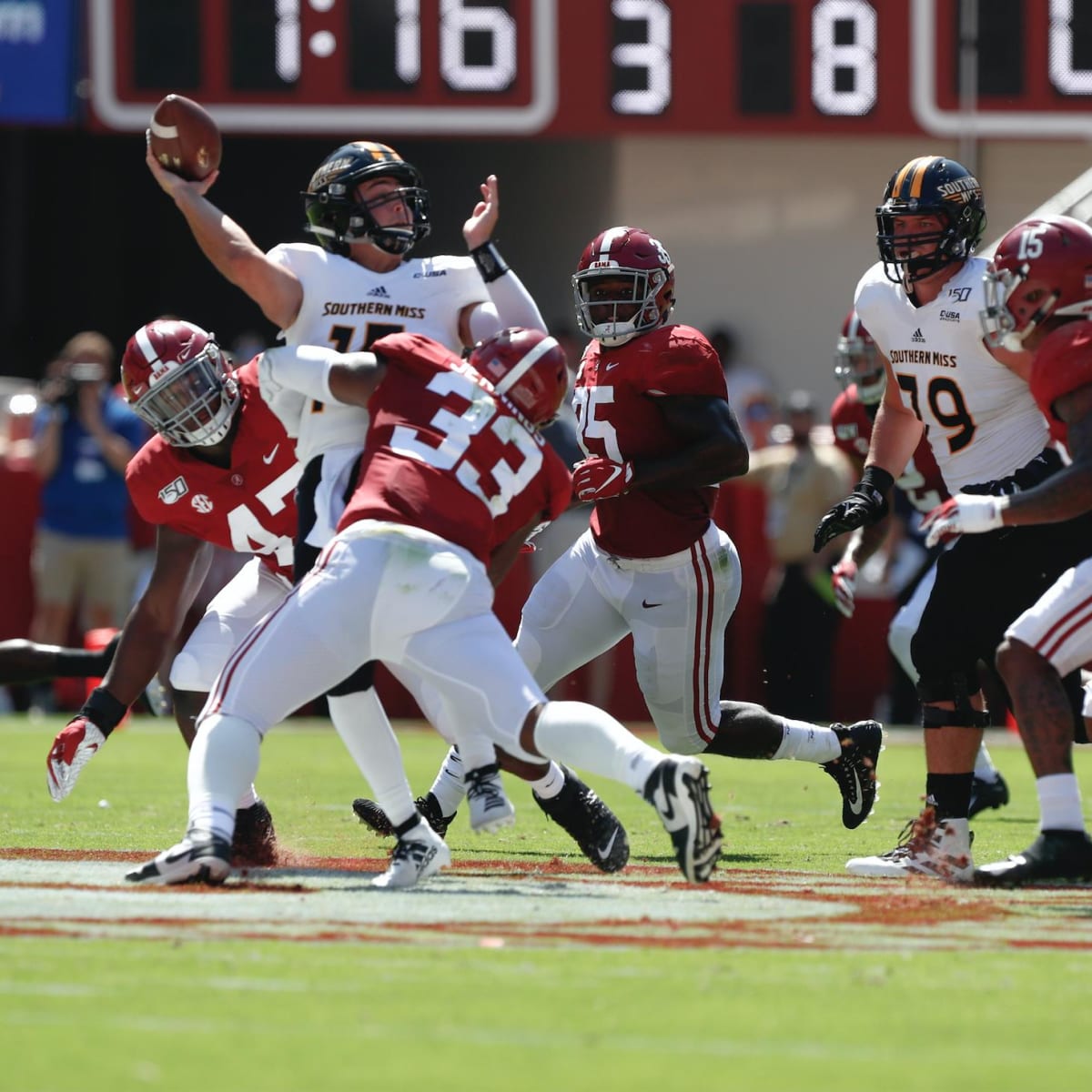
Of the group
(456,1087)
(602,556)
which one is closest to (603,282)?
(602,556)

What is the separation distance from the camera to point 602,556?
6.84m

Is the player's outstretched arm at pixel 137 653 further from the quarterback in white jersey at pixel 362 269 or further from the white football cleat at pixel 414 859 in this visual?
the white football cleat at pixel 414 859

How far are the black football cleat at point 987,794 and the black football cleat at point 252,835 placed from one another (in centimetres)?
290

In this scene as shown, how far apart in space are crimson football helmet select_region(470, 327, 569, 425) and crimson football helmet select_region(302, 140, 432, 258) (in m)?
0.87

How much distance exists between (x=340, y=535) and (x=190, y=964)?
55.4 inches

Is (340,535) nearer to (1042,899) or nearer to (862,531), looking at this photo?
(1042,899)

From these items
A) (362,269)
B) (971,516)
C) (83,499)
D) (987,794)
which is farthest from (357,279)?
(83,499)

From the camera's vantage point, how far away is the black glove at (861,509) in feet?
21.2

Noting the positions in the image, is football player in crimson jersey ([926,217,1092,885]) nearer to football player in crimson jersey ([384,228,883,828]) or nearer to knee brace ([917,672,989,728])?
knee brace ([917,672,989,728])

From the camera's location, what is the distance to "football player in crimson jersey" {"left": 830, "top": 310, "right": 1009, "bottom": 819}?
311 inches

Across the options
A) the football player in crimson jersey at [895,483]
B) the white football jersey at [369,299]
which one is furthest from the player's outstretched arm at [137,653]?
the football player in crimson jersey at [895,483]

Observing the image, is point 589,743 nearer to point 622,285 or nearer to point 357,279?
point 357,279

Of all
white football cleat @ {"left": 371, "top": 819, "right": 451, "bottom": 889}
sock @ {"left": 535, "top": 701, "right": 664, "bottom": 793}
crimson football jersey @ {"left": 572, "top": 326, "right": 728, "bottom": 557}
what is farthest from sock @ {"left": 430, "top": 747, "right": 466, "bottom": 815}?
sock @ {"left": 535, "top": 701, "right": 664, "bottom": 793}

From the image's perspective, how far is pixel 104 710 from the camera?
6109 mm
